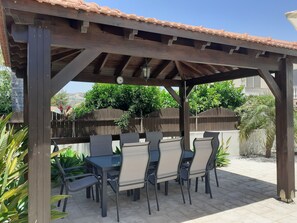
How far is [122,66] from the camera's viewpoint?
7.11 m

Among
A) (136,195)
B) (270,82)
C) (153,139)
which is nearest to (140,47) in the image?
(270,82)

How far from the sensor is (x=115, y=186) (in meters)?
4.56

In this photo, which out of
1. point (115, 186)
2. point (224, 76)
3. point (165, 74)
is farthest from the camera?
point (165, 74)

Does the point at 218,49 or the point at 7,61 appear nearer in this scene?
the point at 218,49

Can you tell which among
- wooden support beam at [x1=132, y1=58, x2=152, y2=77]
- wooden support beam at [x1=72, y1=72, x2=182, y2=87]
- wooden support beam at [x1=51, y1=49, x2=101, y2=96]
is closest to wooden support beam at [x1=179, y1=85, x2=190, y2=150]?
wooden support beam at [x1=72, y1=72, x2=182, y2=87]

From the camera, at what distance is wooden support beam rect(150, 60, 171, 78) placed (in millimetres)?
7323

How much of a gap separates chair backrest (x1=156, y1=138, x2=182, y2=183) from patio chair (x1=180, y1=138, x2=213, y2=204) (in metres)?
0.29

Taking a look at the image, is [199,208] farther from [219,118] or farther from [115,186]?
[219,118]

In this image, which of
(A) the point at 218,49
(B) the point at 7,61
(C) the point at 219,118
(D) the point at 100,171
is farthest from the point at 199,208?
(C) the point at 219,118

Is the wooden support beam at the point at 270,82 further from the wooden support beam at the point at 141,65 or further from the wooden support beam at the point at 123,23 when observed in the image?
the wooden support beam at the point at 141,65

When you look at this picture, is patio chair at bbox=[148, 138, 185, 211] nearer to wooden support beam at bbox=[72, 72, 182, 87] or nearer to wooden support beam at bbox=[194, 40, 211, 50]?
wooden support beam at bbox=[194, 40, 211, 50]

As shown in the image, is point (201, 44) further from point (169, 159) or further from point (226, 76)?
point (226, 76)

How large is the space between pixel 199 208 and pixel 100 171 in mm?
2027

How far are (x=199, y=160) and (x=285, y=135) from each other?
187 centimetres
